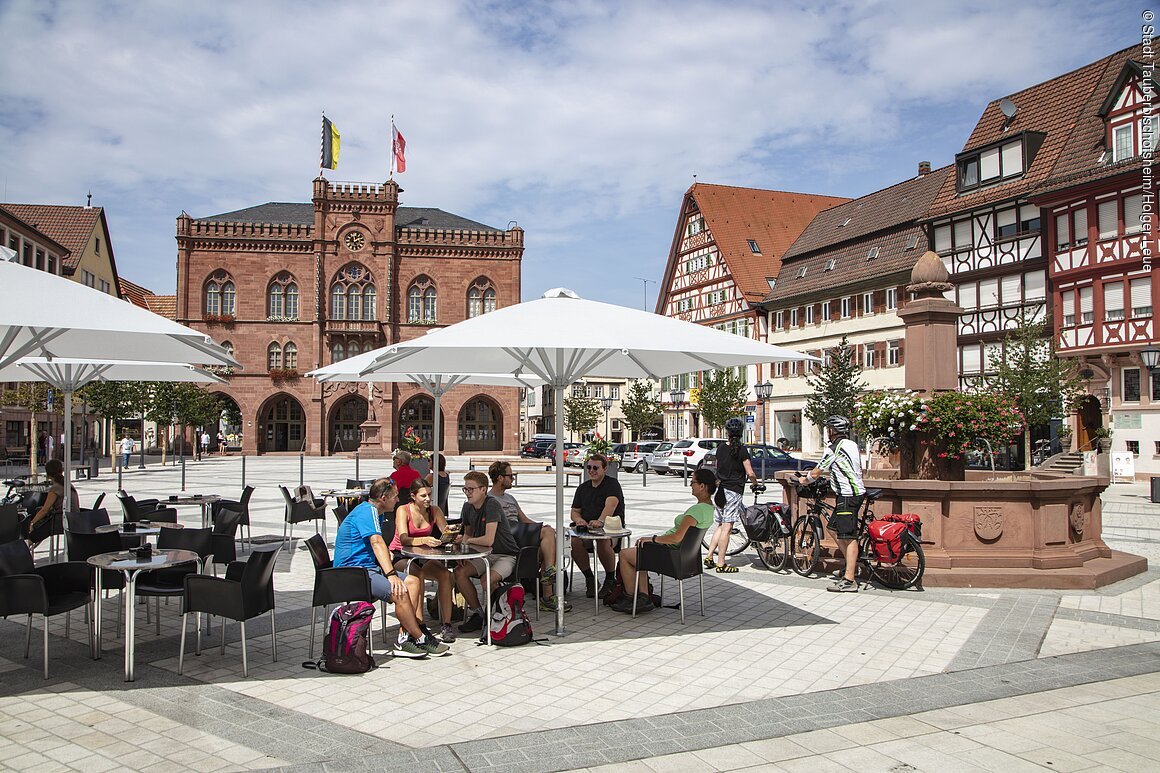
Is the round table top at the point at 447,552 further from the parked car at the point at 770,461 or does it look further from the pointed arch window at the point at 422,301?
the pointed arch window at the point at 422,301

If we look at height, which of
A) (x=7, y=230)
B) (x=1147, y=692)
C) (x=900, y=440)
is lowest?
(x=1147, y=692)

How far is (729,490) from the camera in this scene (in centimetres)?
1074

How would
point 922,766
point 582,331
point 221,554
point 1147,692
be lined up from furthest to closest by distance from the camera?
point 221,554, point 582,331, point 1147,692, point 922,766

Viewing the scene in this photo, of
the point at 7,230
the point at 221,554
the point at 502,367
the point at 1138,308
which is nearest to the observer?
the point at 221,554

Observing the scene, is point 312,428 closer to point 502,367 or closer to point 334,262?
point 334,262

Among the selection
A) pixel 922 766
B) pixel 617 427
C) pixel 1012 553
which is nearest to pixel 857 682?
pixel 922 766

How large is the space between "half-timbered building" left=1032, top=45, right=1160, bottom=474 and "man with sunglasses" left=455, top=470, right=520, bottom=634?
28.7 metres

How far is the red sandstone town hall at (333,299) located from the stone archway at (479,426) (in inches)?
26.9

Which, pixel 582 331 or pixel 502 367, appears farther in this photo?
pixel 502 367

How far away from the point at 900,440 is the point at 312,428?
49715mm

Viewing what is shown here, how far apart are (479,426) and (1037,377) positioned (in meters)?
37.6

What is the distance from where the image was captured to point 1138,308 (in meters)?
29.5

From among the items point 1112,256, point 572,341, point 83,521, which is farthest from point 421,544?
point 1112,256

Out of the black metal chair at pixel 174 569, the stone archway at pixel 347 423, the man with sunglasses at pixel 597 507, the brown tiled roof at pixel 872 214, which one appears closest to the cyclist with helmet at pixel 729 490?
the man with sunglasses at pixel 597 507
